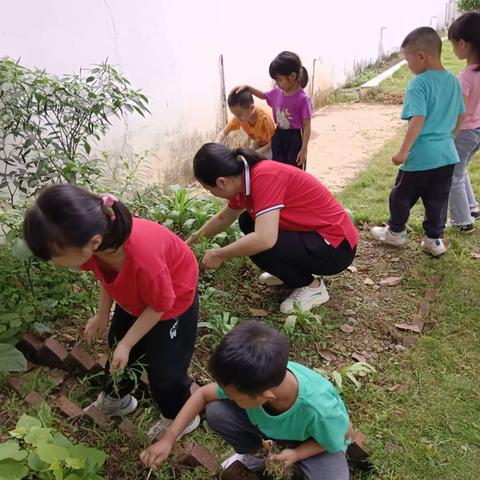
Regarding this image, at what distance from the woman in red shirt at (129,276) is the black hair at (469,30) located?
251 centimetres

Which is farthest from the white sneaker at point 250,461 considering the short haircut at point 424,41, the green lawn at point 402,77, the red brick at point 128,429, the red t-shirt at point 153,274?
the green lawn at point 402,77

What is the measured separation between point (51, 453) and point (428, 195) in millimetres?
2810

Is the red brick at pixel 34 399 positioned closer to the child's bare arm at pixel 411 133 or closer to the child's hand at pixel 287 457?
the child's hand at pixel 287 457

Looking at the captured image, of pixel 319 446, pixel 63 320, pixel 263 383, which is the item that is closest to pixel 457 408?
pixel 319 446

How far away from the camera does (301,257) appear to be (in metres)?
2.81

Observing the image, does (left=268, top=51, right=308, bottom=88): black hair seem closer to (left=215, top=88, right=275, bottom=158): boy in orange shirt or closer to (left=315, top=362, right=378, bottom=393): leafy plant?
(left=215, top=88, right=275, bottom=158): boy in orange shirt

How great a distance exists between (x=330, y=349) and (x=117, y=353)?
1.32m

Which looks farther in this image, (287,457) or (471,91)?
(471,91)

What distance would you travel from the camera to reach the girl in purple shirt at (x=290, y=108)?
13.1 ft

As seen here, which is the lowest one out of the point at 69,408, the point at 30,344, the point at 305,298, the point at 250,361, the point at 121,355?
the point at 305,298

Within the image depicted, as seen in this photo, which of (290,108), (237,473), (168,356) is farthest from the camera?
(290,108)

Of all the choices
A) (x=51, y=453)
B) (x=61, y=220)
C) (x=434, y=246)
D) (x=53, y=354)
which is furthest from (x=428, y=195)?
(x=51, y=453)

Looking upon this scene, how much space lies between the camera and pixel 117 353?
5.73 ft

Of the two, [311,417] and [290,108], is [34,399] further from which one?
[290,108]
